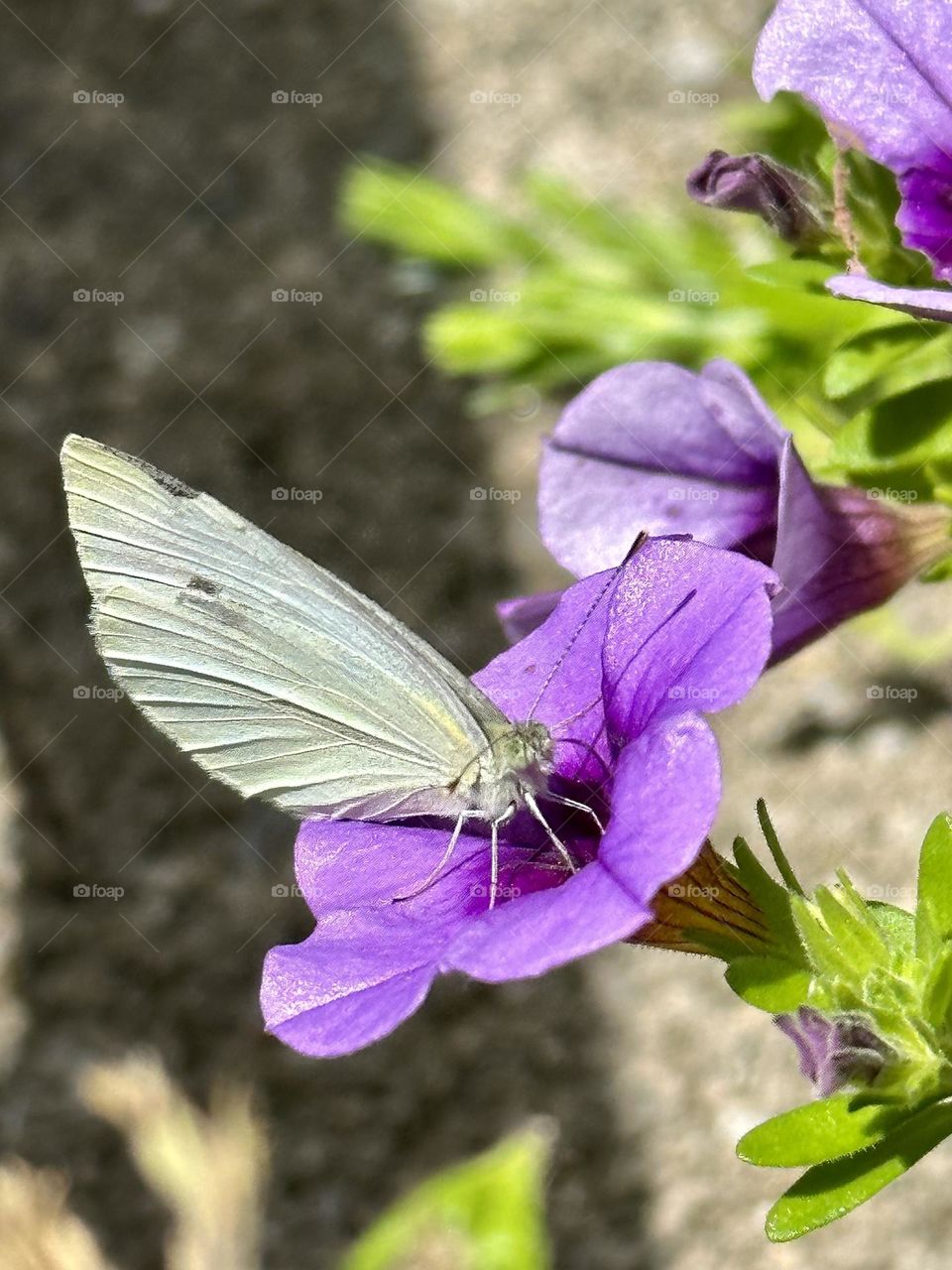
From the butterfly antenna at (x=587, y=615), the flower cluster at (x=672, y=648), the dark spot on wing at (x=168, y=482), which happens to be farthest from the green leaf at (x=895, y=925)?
the dark spot on wing at (x=168, y=482)

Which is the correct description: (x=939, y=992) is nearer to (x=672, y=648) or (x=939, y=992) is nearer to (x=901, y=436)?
(x=672, y=648)

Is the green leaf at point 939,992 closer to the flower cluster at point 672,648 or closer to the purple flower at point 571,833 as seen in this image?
the flower cluster at point 672,648

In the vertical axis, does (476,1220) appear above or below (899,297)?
below

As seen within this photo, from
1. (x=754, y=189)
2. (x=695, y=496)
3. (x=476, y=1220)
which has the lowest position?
(x=476, y=1220)

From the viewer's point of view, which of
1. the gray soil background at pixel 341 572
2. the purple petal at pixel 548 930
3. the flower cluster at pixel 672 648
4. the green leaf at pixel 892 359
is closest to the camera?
the purple petal at pixel 548 930

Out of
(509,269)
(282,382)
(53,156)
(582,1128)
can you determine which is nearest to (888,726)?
(582,1128)

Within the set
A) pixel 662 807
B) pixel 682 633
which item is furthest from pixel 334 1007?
pixel 682 633
